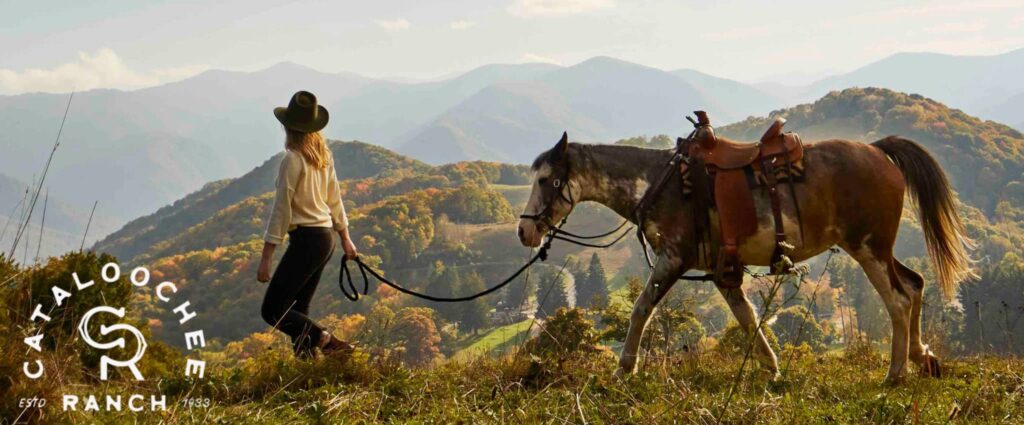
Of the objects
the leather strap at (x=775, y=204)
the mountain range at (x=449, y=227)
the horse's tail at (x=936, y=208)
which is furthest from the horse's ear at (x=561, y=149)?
the mountain range at (x=449, y=227)

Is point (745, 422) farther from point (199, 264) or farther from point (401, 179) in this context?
point (401, 179)

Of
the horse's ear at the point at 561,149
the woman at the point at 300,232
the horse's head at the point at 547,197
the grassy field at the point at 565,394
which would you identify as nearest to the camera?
the grassy field at the point at 565,394

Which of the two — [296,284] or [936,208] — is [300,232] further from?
[936,208]

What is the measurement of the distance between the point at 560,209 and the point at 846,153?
2307 millimetres

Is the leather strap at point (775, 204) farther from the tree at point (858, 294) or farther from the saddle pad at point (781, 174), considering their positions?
the tree at point (858, 294)

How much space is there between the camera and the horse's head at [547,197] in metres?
6.14

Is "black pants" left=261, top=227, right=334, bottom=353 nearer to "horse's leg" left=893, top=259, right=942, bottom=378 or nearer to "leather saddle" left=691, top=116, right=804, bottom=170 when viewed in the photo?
"leather saddle" left=691, top=116, right=804, bottom=170

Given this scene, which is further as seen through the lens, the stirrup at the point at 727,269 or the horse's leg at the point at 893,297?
the stirrup at the point at 727,269

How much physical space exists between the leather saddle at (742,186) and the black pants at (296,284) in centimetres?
303

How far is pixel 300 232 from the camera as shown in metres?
5.32

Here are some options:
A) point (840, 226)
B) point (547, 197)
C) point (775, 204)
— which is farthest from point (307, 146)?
point (840, 226)

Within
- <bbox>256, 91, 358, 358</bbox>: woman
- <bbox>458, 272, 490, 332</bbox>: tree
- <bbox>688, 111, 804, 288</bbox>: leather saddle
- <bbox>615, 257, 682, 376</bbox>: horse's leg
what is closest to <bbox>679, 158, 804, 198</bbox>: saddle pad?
<bbox>688, 111, 804, 288</bbox>: leather saddle

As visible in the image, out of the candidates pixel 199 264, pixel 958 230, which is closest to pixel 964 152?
pixel 199 264

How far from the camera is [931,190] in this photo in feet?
18.4
